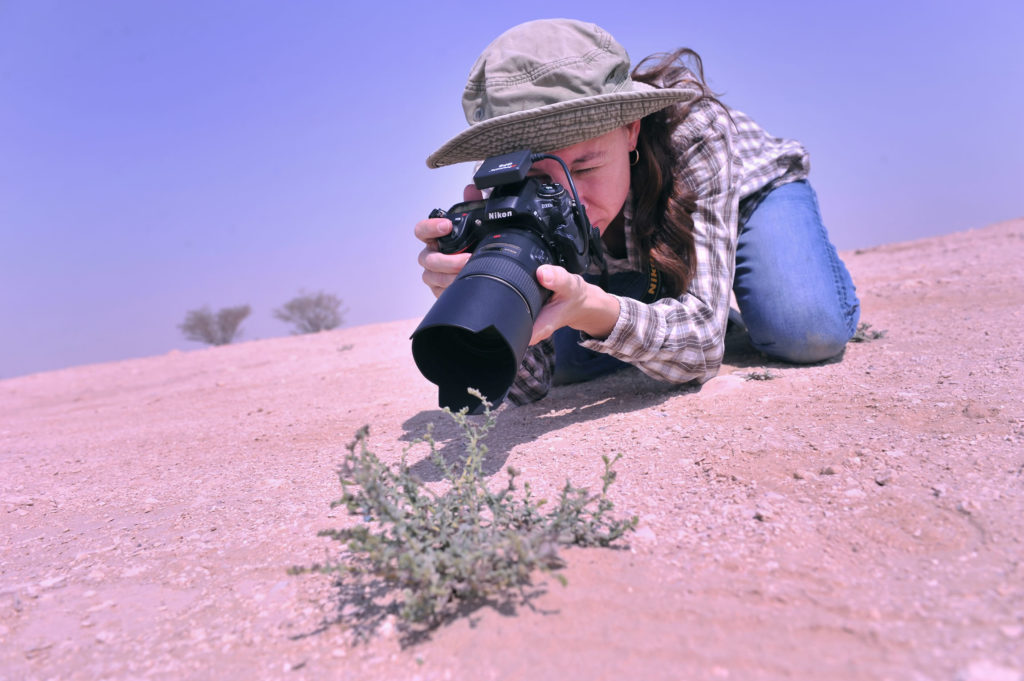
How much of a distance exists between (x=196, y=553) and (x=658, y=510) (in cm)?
102

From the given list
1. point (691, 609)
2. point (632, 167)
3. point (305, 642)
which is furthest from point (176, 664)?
point (632, 167)

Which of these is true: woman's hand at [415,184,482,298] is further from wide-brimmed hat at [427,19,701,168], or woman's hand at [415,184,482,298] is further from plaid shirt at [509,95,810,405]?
plaid shirt at [509,95,810,405]

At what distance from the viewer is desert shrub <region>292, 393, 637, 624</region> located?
3.31ft

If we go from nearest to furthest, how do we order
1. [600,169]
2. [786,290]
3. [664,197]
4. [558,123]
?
1. [558,123]
2. [600,169]
3. [664,197]
4. [786,290]

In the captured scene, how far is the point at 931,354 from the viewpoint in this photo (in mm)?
2357

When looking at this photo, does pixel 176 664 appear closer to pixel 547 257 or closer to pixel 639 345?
pixel 547 257

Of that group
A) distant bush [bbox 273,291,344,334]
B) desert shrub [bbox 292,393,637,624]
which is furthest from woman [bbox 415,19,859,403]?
distant bush [bbox 273,291,344,334]

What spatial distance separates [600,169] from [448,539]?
53.5 inches

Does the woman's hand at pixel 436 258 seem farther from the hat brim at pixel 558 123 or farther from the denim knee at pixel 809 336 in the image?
the denim knee at pixel 809 336

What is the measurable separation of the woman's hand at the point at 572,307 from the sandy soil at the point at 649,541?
13.1 inches

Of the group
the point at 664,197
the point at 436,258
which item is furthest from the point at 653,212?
the point at 436,258

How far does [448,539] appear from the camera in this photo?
3.63ft

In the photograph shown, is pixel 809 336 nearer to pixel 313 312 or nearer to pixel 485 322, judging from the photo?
pixel 485 322

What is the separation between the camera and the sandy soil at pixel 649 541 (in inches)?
35.6
